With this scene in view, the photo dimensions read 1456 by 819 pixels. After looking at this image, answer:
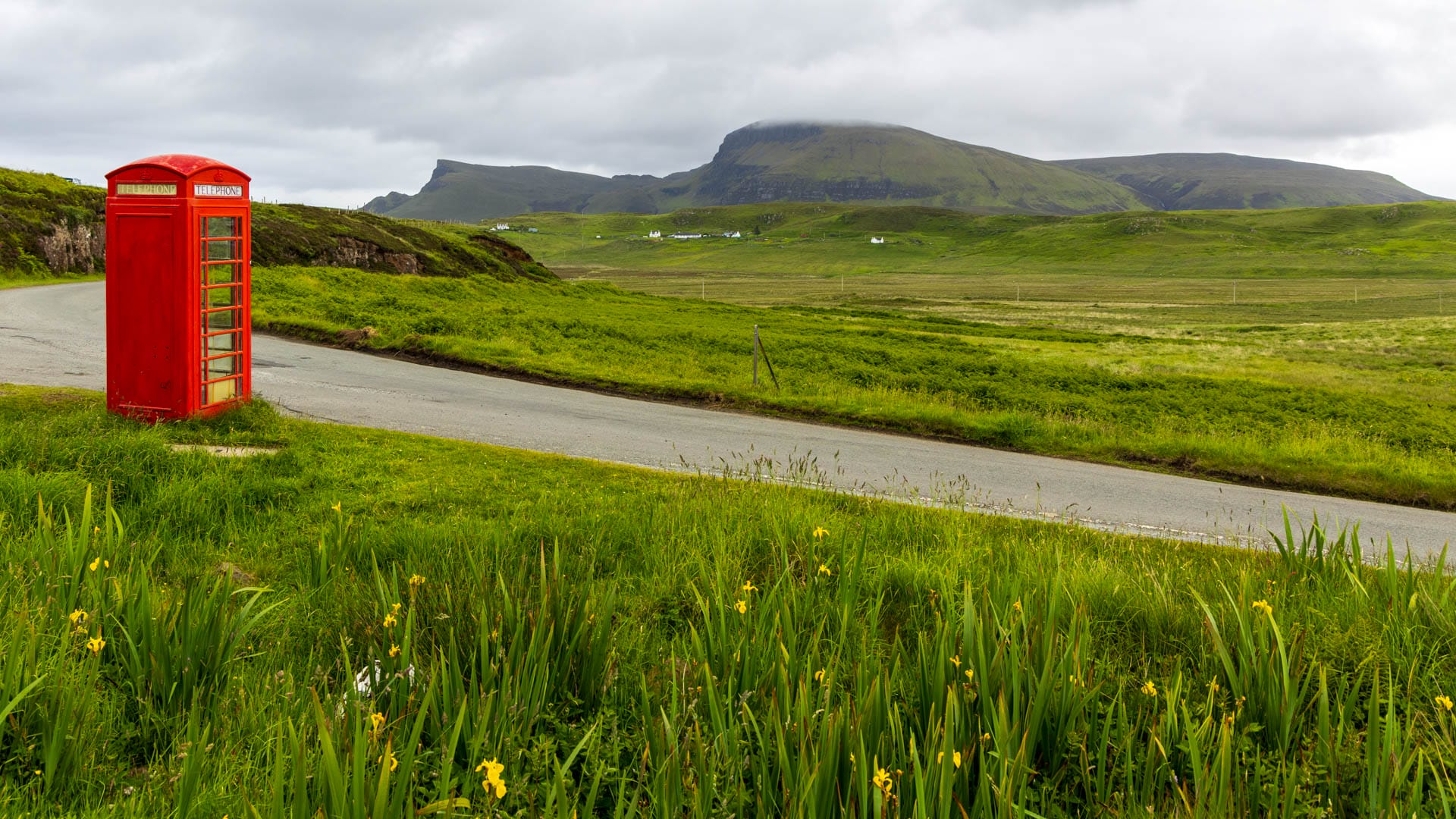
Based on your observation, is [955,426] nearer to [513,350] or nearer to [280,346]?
[513,350]

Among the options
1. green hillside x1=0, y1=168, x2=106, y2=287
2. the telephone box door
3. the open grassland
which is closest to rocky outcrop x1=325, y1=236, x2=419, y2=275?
green hillside x1=0, y1=168, x2=106, y2=287

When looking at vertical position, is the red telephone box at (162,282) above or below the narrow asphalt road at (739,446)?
above

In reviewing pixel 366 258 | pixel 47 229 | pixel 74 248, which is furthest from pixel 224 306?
pixel 366 258

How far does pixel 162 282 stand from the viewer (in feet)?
35.9

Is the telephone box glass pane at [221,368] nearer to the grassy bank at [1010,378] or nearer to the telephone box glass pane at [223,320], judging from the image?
the telephone box glass pane at [223,320]

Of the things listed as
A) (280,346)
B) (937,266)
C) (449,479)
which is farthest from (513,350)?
(937,266)

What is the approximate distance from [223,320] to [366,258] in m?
40.9

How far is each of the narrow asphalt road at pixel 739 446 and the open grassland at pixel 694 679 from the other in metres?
3.46

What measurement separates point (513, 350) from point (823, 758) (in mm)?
20886

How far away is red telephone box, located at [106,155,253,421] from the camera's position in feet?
35.7

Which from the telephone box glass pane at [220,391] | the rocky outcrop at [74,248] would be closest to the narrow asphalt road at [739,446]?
the telephone box glass pane at [220,391]

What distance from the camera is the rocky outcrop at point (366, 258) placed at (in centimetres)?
4769

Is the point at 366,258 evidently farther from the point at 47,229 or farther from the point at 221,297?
the point at 221,297

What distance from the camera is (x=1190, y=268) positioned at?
132m
